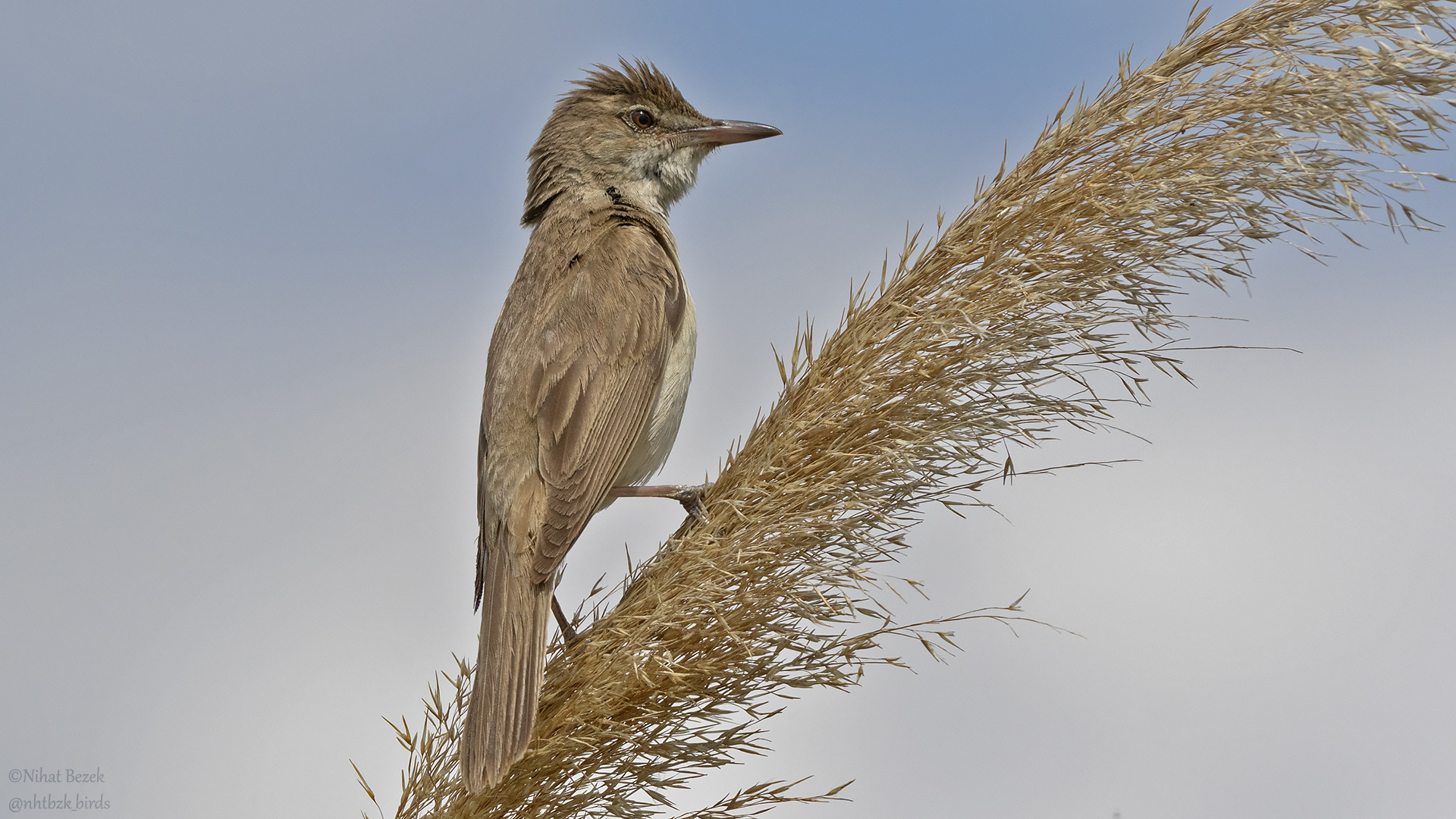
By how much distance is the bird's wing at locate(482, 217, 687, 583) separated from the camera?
3049mm

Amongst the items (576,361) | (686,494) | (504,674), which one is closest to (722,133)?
(576,361)

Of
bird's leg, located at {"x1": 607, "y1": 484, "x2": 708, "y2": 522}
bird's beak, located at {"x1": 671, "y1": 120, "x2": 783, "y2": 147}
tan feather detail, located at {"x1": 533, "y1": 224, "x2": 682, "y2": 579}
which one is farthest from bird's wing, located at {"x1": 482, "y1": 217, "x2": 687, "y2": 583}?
bird's beak, located at {"x1": 671, "y1": 120, "x2": 783, "y2": 147}

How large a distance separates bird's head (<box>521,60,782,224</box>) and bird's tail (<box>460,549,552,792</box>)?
5.78 ft

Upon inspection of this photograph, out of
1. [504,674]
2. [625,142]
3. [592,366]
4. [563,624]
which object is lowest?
[504,674]

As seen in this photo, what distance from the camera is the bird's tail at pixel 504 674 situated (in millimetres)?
2256

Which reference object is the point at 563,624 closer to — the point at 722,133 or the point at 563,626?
the point at 563,626

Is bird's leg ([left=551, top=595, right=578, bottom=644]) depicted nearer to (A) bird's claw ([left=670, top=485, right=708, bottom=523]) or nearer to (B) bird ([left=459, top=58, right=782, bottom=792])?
(B) bird ([left=459, top=58, right=782, bottom=792])

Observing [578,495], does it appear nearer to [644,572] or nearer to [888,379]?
[644,572]

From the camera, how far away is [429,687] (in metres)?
2.58

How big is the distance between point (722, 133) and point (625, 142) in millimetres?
415

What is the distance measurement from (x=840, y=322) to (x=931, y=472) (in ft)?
1.52

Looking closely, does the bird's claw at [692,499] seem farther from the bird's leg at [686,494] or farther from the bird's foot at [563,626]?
the bird's foot at [563,626]

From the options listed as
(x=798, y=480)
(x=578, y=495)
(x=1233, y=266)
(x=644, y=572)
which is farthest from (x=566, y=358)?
(x=1233, y=266)

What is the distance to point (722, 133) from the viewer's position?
14.1 ft
